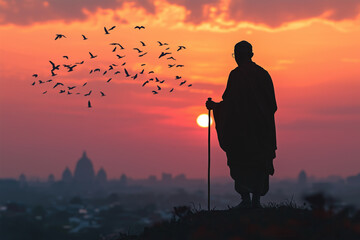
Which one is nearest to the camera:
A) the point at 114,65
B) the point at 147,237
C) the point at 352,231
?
the point at 352,231

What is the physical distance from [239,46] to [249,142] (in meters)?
2.40

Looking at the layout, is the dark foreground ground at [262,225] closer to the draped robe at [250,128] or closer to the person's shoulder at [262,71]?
the draped robe at [250,128]

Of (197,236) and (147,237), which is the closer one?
(197,236)

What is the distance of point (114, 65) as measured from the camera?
74.9 ft

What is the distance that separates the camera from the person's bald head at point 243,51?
15.7m

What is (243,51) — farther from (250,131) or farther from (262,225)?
(262,225)

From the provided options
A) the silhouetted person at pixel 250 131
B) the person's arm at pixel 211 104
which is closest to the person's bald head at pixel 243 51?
the silhouetted person at pixel 250 131

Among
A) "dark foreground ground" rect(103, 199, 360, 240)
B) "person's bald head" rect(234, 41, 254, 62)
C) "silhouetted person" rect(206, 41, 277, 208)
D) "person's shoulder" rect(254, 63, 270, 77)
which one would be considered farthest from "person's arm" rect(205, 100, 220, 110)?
"dark foreground ground" rect(103, 199, 360, 240)

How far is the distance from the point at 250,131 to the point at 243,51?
6.61ft

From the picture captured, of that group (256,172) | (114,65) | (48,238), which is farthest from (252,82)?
(48,238)

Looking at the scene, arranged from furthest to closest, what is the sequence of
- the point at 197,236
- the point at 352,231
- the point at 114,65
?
the point at 114,65 < the point at 352,231 < the point at 197,236

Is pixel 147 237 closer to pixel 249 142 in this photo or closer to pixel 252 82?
pixel 249 142

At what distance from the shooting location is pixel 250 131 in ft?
49.5

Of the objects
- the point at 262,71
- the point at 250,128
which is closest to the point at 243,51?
the point at 262,71
